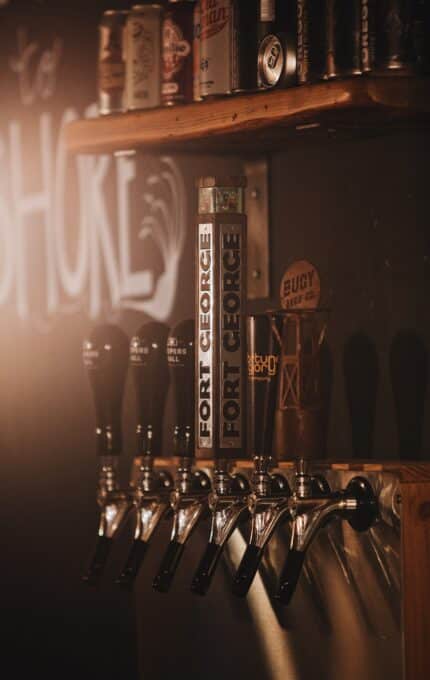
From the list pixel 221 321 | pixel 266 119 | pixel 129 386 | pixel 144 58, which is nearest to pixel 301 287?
pixel 221 321

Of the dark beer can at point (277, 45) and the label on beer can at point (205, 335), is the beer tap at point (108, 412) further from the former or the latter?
the dark beer can at point (277, 45)

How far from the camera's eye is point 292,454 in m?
1.71

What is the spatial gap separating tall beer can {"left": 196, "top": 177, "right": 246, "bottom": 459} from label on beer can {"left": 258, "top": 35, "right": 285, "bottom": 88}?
0.48ft

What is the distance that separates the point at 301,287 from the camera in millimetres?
1775

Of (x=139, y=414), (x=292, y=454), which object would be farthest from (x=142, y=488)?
(x=292, y=454)

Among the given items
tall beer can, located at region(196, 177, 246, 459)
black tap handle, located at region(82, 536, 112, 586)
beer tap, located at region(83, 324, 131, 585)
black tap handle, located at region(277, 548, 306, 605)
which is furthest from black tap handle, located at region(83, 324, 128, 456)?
black tap handle, located at region(277, 548, 306, 605)

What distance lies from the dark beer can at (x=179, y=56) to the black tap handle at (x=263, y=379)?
1.49 feet

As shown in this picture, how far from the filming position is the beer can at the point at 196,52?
6.00ft

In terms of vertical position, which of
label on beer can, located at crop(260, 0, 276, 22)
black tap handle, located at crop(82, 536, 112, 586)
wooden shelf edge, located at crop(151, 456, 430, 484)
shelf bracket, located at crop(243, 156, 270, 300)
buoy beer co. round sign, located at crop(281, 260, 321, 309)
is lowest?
black tap handle, located at crop(82, 536, 112, 586)

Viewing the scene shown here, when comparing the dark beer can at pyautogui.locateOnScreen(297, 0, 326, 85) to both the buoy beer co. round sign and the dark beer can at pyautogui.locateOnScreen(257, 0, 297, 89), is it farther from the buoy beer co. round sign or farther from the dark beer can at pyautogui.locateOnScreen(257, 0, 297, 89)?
the buoy beer co. round sign

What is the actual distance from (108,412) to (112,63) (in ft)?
1.91

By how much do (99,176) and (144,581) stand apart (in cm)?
83

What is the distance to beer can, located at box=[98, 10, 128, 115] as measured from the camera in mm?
2006

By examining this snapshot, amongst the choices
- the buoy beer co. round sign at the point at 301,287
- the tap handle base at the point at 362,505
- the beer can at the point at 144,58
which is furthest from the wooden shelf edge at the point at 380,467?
the beer can at the point at 144,58
